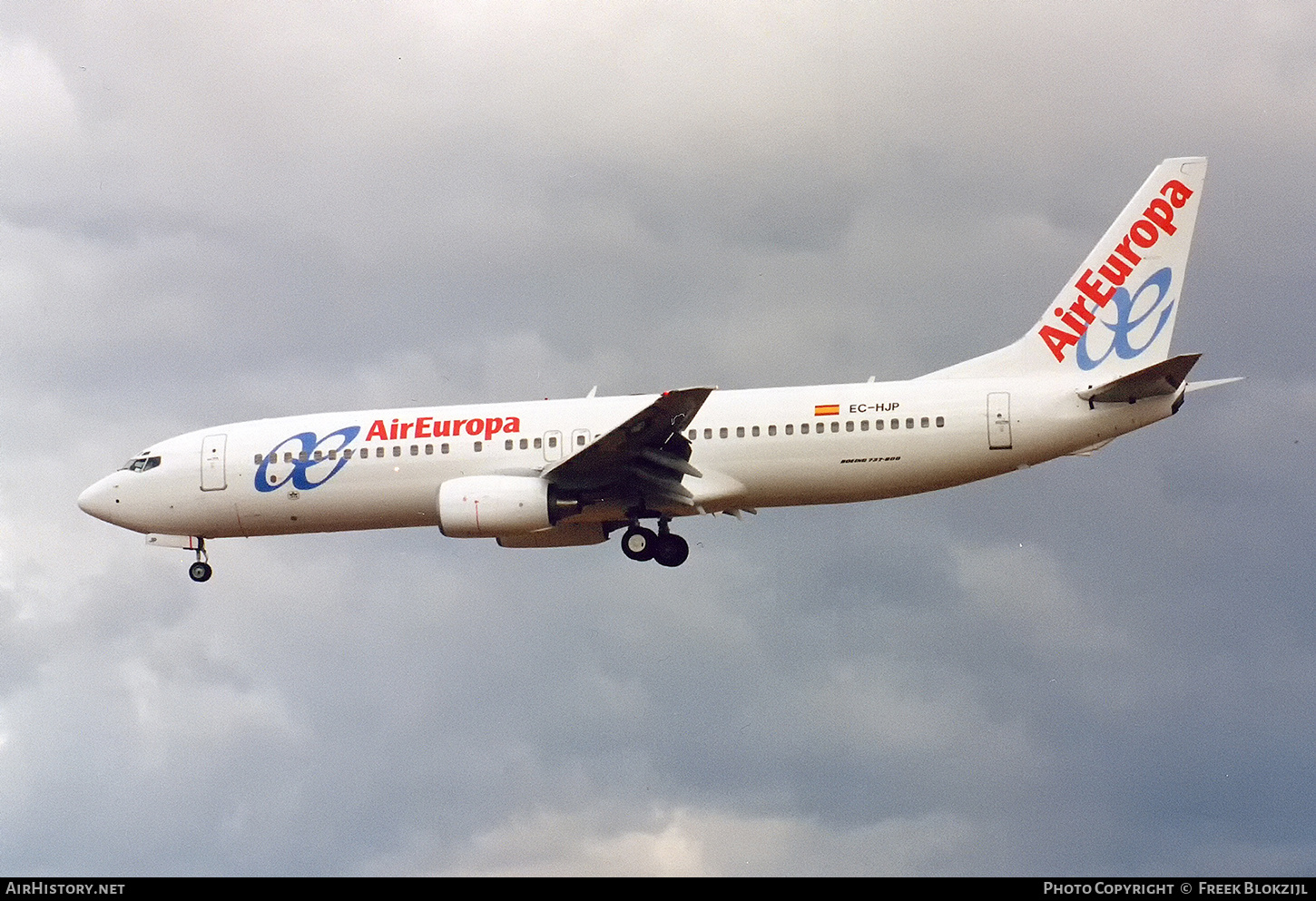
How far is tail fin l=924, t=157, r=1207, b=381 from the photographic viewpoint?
137 ft

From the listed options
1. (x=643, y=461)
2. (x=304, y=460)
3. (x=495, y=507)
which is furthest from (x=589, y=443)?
(x=304, y=460)

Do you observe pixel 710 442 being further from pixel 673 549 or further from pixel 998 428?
pixel 998 428

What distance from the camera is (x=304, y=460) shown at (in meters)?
43.9

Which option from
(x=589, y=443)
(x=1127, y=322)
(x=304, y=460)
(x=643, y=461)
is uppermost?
(x=1127, y=322)

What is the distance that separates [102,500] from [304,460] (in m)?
6.09

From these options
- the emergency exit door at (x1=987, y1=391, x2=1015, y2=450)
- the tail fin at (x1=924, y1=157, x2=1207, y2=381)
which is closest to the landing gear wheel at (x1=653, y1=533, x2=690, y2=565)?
the tail fin at (x1=924, y1=157, x2=1207, y2=381)

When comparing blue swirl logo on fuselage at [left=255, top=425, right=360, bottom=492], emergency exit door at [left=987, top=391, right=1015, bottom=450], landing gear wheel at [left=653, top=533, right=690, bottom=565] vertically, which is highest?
blue swirl logo on fuselage at [left=255, top=425, right=360, bottom=492]

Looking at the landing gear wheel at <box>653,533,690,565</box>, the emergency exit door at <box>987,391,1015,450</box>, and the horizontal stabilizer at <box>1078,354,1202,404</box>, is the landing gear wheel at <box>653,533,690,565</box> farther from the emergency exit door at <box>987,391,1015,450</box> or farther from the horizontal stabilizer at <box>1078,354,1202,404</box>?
the horizontal stabilizer at <box>1078,354,1202,404</box>

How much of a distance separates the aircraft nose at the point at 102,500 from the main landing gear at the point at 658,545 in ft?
43.9

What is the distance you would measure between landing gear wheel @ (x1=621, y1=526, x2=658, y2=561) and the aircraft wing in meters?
1.30

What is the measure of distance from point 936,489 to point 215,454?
17704mm

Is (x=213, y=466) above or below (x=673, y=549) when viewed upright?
above

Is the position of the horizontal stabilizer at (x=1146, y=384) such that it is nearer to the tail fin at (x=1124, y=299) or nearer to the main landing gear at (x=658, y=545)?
the tail fin at (x=1124, y=299)
